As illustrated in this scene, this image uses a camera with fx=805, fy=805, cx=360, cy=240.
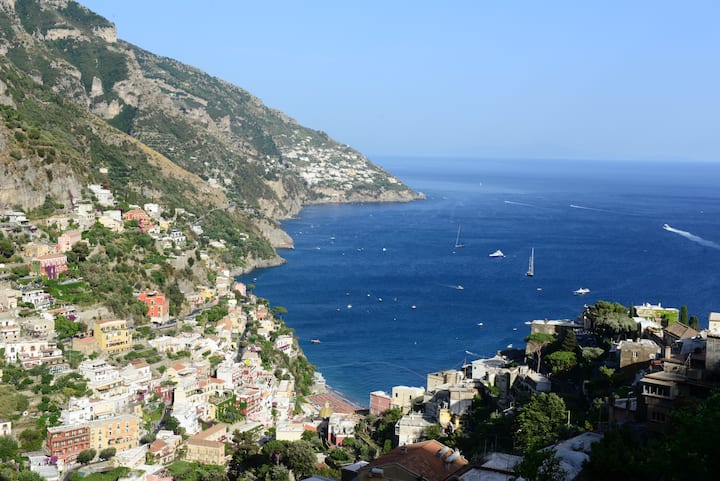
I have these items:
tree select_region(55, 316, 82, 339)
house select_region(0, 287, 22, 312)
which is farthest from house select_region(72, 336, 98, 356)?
house select_region(0, 287, 22, 312)

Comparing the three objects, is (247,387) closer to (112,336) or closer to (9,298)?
(112,336)

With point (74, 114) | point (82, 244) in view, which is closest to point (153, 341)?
point (82, 244)

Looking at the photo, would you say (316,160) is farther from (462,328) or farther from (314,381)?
(314,381)

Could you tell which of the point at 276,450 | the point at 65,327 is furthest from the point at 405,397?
the point at 65,327

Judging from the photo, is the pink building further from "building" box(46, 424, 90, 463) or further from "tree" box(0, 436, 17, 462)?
"tree" box(0, 436, 17, 462)

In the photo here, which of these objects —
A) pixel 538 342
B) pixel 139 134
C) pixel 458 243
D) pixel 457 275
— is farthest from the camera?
pixel 139 134

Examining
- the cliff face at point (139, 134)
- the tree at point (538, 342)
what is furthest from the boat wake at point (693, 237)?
the tree at point (538, 342)
